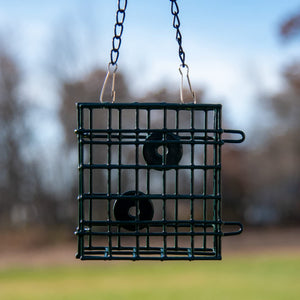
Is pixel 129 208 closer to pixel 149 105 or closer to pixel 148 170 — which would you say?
pixel 148 170

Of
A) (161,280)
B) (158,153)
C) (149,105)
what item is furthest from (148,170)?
(161,280)

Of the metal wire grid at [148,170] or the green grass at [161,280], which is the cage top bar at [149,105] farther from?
the green grass at [161,280]

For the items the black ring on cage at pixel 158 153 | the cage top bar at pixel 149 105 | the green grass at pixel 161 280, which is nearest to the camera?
the cage top bar at pixel 149 105

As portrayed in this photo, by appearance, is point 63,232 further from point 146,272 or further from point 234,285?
point 234,285

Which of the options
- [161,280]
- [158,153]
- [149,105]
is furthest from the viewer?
[161,280]

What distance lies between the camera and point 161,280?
39.1 ft

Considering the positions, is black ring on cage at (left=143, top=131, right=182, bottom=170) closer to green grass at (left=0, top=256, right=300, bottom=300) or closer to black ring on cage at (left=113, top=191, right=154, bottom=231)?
black ring on cage at (left=113, top=191, right=154, bottom=231)

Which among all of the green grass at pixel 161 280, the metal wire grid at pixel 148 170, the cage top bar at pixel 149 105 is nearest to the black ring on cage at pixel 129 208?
the metal wire grid at pixel 148 170

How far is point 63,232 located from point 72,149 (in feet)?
9.66

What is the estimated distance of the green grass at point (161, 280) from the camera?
1024 cm

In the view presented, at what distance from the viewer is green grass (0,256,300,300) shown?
10.2 m

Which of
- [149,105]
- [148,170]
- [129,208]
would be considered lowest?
[129,208]

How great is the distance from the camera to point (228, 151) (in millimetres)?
18969

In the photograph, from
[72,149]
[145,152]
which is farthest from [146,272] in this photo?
[145,152]
